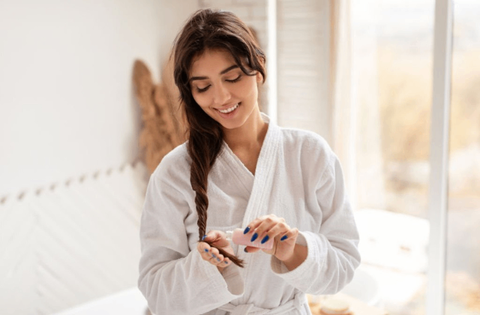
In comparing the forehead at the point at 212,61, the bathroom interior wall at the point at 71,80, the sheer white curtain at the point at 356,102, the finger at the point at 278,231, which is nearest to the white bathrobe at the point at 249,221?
the finger at the point at 278,231

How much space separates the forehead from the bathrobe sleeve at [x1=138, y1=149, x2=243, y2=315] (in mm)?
241

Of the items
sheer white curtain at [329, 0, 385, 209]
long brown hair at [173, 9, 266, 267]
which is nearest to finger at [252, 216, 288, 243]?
long brown hair at [173, 9, 266, 267]

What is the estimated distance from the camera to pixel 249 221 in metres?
1.25

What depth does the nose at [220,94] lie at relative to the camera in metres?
1.16

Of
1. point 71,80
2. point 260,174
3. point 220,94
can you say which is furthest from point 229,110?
point 71,80

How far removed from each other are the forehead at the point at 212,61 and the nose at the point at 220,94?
0.10ft

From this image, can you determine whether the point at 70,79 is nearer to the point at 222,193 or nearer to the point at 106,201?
the point at 106,201

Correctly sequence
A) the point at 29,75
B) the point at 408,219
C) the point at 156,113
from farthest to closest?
the point at 156,113, the point at 29,75, the point at 408,219

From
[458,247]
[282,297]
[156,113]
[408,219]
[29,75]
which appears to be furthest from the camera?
[156,113]

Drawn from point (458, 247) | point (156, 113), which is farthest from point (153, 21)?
point (458, 247)

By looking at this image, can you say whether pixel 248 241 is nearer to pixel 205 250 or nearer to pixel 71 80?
pixel 205 250

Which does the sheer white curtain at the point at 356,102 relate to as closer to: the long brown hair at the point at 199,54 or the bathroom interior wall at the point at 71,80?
the bathroom interior wall at the point at 71,80

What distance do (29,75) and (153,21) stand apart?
2.66ft

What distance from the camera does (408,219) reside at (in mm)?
2492
